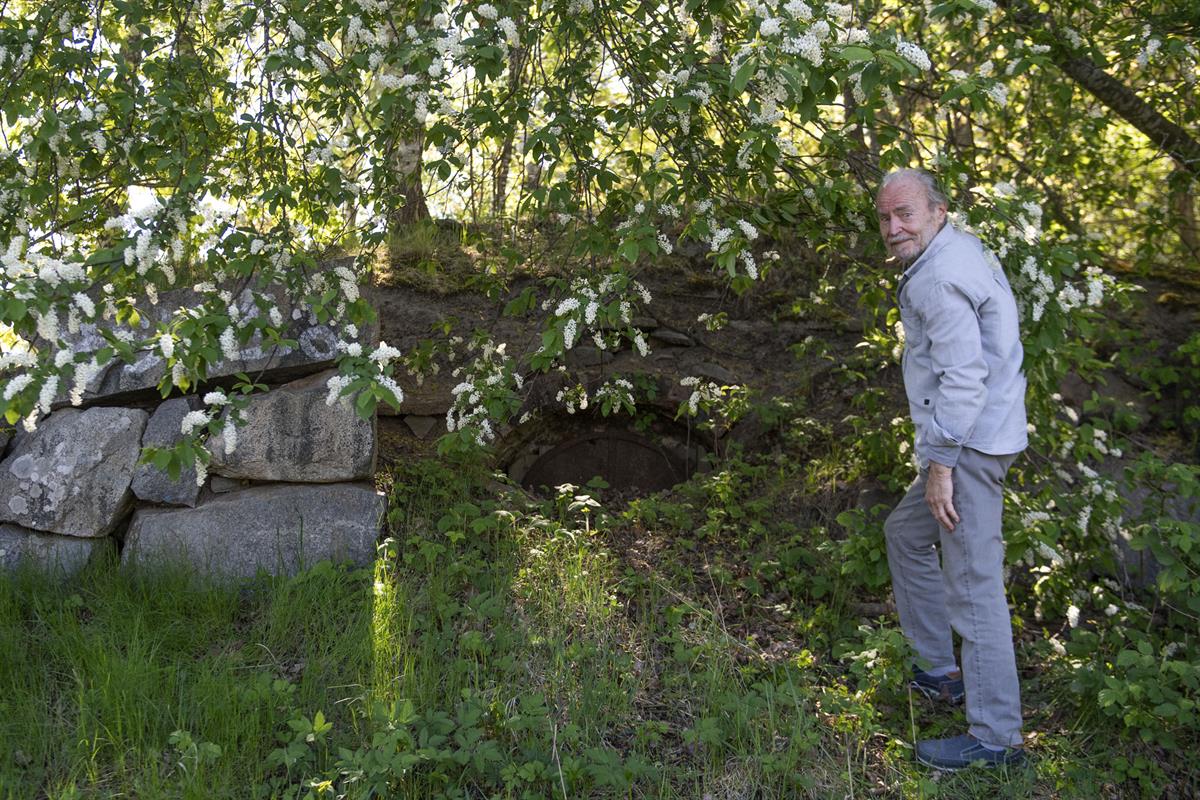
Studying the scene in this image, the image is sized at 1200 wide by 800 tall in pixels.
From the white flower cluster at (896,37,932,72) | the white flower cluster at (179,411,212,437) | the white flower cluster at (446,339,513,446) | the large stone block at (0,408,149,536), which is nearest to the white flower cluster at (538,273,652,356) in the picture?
the white flower cluster at (446,339,513,446)

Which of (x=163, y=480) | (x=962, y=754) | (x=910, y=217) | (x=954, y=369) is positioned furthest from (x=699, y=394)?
(x=163, y=480)

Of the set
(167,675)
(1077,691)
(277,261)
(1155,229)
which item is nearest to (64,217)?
(277,261)

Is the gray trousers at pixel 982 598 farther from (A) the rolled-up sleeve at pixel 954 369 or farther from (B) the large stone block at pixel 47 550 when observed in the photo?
(B) the large stone block at pixel 47 550

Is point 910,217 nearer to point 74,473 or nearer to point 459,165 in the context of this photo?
point 459,165

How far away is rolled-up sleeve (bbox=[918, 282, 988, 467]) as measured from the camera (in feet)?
11.6

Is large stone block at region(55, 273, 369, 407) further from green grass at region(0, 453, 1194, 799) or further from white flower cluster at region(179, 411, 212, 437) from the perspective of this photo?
white flower cluster at region(179, 411, 212, 437)

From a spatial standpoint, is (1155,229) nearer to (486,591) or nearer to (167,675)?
(486,591)

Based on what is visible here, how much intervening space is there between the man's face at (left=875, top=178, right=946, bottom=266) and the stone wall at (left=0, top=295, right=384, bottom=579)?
112 inches

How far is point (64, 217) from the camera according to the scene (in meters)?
4.48

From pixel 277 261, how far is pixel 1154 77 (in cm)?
516

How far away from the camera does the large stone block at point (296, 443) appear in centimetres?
507

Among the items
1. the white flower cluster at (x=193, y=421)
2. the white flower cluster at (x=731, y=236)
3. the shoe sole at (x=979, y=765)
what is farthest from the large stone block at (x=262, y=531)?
the shoe sole at (x=979, y=765)

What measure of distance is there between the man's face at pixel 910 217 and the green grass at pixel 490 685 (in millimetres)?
1572

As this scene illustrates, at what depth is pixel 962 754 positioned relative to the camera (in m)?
3.73
